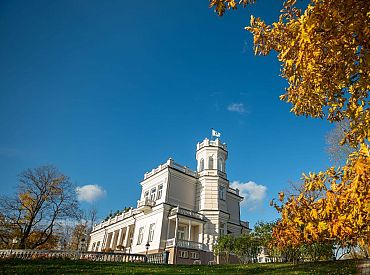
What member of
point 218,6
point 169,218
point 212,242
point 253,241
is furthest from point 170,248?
point 218,6

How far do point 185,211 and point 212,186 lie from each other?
497cm

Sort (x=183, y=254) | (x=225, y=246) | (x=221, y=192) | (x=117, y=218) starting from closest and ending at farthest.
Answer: (x=225, y=246)
(x=183, y=254)
(x=221, y=192)
(x=117, y=218)

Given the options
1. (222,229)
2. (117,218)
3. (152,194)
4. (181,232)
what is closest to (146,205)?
(152,194)

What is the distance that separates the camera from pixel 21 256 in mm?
17375

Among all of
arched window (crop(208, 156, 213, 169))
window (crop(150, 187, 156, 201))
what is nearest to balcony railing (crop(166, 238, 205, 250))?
window (crop(150, 187, 156, 201))

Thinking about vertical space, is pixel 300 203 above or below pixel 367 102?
below

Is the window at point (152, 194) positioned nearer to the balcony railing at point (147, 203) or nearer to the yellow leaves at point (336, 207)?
the balcony railing at point (147, 203)

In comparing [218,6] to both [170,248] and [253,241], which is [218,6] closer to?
[253,241]

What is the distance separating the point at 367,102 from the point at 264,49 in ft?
5.99

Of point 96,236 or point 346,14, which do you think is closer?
point 346,14

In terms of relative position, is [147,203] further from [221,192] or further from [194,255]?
[221,192]

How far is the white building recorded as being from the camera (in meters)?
24.2

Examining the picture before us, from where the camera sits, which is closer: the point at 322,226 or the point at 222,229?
the point at 322,226

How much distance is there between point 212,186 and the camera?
29078 millimetres
